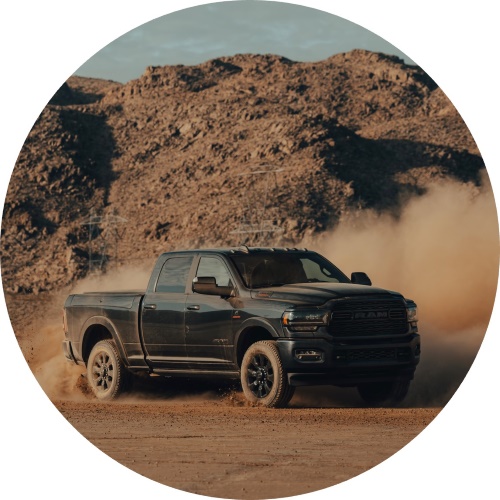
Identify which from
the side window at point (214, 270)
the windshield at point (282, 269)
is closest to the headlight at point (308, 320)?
the windshield at point (282, 269)

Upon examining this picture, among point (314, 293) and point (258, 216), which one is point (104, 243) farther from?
point (314, 293)

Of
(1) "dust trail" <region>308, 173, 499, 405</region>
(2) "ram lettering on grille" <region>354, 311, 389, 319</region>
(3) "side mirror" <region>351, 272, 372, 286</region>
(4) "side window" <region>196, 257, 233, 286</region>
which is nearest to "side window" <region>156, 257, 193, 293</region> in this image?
(4) "side window" <region>196, 257, 233, 286</region>

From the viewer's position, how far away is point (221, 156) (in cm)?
5809

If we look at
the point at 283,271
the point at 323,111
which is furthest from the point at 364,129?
the point at 283,271

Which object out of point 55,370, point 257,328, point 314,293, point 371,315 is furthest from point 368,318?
point 55,370

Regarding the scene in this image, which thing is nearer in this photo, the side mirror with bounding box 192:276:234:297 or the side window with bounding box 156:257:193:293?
the side mirror with bounding box 192:276:234:297

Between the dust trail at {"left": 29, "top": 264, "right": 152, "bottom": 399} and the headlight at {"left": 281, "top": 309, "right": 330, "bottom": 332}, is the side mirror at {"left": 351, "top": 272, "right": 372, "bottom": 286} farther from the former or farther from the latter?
the dust trail at {"left": 29, "top": 264, "right": 152, "bottom": 399}

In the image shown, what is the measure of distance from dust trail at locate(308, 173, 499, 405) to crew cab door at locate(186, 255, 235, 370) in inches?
168

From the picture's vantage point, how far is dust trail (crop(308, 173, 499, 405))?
67.5ft

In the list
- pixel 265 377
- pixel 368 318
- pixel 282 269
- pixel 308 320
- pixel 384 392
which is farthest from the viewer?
pixel 282 269

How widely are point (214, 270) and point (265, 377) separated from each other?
200 cm

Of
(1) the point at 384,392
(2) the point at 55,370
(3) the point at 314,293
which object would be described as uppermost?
(3) the point at 314,293

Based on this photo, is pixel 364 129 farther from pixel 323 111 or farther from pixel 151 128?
pixel 151 128

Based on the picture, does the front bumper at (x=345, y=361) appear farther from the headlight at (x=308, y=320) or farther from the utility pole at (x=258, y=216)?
the utility pole at (x=258, y=216)
